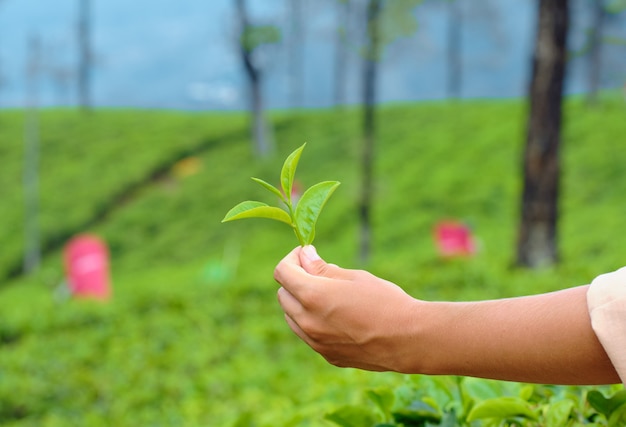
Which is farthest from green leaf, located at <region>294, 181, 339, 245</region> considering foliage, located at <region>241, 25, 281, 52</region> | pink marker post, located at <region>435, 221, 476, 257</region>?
Result: pink marker post, located at <region>435, 221, 476, 257</region>

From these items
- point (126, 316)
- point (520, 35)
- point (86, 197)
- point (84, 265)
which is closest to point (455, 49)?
point (86, 197)

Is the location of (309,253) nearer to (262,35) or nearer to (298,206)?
(298,206)

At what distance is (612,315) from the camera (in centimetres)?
99

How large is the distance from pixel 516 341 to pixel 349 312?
0.23 meters

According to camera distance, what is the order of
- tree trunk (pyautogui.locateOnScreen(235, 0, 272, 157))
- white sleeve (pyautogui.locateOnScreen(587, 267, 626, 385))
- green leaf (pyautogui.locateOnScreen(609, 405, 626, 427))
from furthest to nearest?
1. tree trunk (pyautogui.locateOnScreen(235, 0, 272, 157))
2. green leaf (pyautogui.locateOnScreen(609, 405, 626, 427))
3. white sleeve (pyautogui.locateOnScreen(587, 267, 626, 385))

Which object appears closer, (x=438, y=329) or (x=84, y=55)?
(x=438, y=329)

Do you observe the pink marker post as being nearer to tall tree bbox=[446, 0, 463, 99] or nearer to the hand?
the hand

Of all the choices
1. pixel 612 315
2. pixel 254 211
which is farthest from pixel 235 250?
pixel 612 315

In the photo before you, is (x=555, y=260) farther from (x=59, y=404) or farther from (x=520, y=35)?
(x=520, y=35)

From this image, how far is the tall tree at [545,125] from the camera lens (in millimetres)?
8023

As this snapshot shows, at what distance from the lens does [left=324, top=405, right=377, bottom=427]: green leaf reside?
57.5 inches

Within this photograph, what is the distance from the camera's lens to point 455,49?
35.8 m

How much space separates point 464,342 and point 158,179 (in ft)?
84.9

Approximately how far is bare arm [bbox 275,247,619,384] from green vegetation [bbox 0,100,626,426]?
0.71 ft
